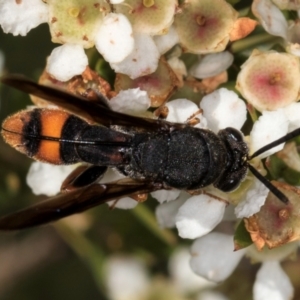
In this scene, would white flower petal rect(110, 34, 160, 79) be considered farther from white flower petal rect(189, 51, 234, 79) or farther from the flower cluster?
white flower petal rect(189, 51, 234, 79)

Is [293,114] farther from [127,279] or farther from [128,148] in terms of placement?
[127,279]

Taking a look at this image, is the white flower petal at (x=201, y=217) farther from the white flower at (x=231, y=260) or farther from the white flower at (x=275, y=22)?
the white flower at (x=275, y=22)

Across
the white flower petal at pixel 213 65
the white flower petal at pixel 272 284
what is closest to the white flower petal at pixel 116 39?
the white flower petal at pixel 213 65

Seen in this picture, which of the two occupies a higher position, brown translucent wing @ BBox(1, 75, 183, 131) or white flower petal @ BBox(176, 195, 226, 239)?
brown translucent wing @ BBox(1, 75, 183, 131)

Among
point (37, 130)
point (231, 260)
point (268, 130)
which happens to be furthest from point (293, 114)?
point (37, 130)

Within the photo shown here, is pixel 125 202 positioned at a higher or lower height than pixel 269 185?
lower

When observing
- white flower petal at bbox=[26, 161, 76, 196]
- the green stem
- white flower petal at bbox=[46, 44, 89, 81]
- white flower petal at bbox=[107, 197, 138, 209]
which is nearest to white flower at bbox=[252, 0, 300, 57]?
white flower petal at bbox=[46, 44, 89, 81]
